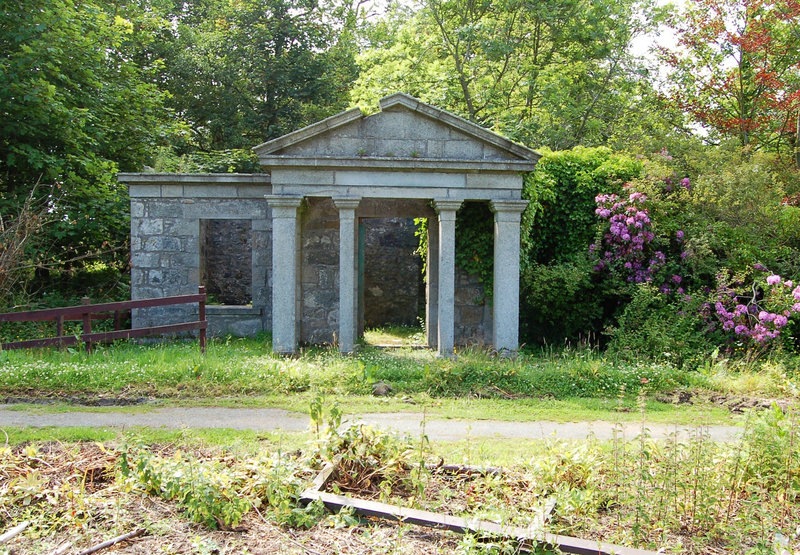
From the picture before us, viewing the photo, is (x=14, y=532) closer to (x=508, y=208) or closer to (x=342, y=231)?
(x=342, y=231)

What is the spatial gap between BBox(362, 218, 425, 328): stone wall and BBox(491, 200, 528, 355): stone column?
6.44m

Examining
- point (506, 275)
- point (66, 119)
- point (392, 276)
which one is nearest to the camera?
point (506, 275)

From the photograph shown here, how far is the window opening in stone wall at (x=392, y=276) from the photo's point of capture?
54.6ft

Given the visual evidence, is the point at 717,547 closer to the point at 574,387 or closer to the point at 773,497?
the point at 773,497

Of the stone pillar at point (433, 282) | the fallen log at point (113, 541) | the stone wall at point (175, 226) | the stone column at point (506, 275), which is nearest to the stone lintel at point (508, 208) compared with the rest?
the stone column at point (506, 275)

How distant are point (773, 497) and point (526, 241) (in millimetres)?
8004

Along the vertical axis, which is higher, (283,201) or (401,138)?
(401,138)

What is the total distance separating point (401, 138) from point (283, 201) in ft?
6.87

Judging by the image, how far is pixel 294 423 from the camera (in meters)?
6.55

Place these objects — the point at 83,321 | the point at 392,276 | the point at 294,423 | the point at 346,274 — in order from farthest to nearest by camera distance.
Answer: the point at 392,276, the point at 346,274, the point at 83,321, the point at 294,423

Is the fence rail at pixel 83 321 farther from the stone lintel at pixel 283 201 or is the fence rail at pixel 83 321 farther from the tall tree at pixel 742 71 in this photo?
the tall tree at pixel 742 71

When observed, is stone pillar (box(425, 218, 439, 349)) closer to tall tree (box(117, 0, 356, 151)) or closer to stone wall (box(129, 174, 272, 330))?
stone wall (box(129, 174, 272, 330))

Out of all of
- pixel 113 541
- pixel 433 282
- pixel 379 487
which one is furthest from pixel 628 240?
pixel 113 541

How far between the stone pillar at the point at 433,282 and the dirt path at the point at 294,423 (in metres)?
5.36
